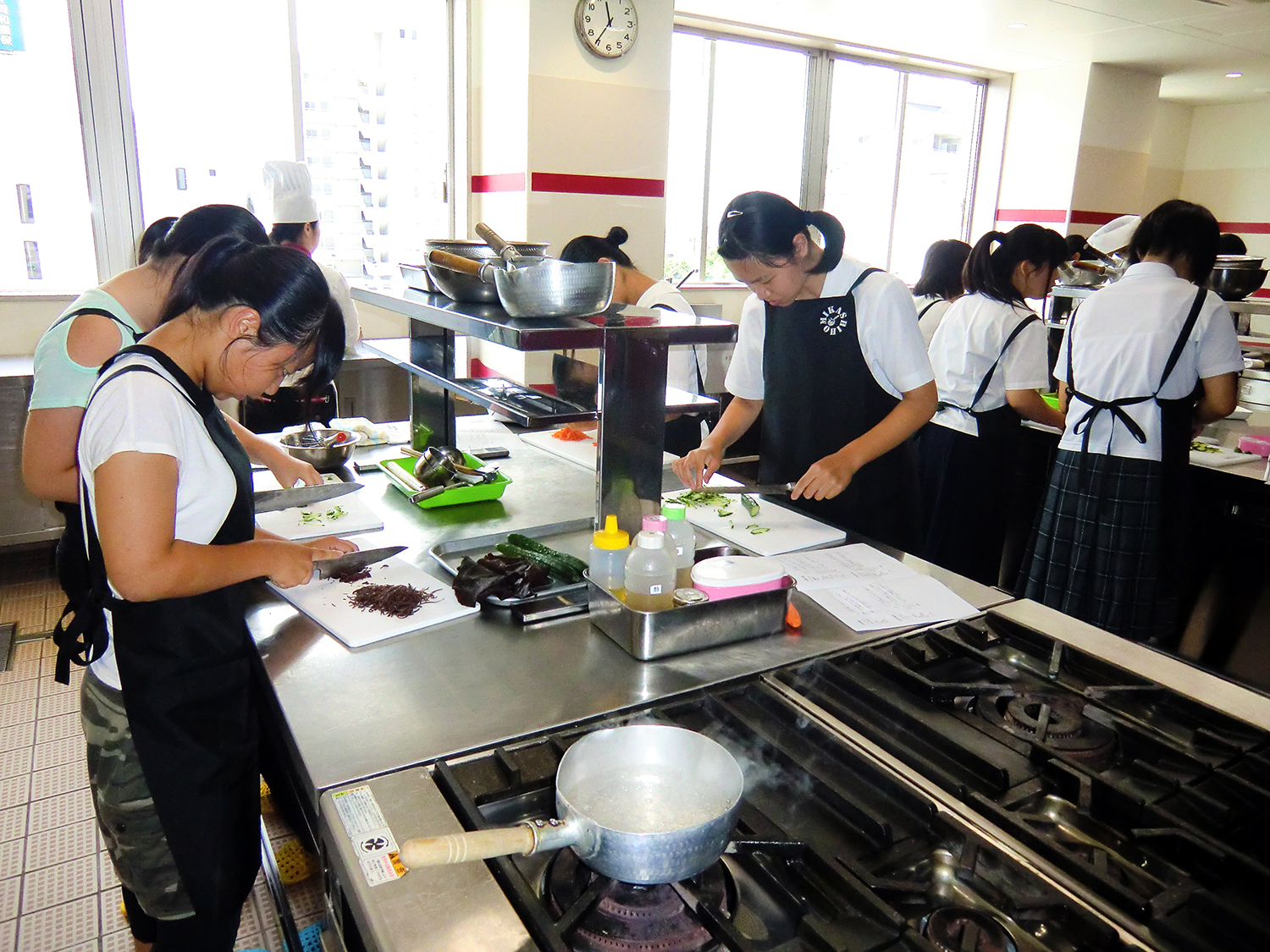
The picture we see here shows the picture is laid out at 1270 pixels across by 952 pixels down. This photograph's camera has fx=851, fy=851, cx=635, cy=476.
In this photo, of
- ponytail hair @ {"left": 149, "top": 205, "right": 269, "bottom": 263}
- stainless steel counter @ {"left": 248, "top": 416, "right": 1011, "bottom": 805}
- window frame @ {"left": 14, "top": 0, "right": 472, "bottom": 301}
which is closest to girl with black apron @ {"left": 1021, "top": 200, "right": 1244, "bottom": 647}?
stainless steel counter @ {"left": 248, "top": 416, "right": 1011, "bottom": 805}

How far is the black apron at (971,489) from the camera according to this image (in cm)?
315

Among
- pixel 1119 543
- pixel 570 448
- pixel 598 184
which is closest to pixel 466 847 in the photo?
pixel 570 448

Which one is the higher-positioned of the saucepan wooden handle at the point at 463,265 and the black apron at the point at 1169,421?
the saucepan wooden handle at the point at 463,265

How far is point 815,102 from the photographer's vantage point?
22.5ft

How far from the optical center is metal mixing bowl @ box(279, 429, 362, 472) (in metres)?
2.32

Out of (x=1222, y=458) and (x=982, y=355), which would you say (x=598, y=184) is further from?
(x=1222, y=458)

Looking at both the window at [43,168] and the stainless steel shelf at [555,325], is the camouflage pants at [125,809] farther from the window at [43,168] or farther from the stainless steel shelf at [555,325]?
the window at [43,168]

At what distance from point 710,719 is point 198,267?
3.26ft

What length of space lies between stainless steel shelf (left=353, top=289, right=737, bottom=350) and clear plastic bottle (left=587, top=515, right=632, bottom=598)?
0.32 m

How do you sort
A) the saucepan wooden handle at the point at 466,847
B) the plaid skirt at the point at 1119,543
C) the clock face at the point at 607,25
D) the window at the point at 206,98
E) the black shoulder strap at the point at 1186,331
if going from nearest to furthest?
1. the saucepan wooden handle at the point at 466,847
2. the black shoulder strap at the point at 1186,331
3. the plaid skirt at the point at 1119,543
4. the window at the point at 206,98
5. the clock face at the point at 607,25

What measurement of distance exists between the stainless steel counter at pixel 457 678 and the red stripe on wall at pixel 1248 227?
28.5ft

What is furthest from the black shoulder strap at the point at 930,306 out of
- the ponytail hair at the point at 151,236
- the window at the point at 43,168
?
the window at the point at 43,168

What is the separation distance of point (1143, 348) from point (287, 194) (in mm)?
3395

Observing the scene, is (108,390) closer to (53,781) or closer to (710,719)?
(710,719)
